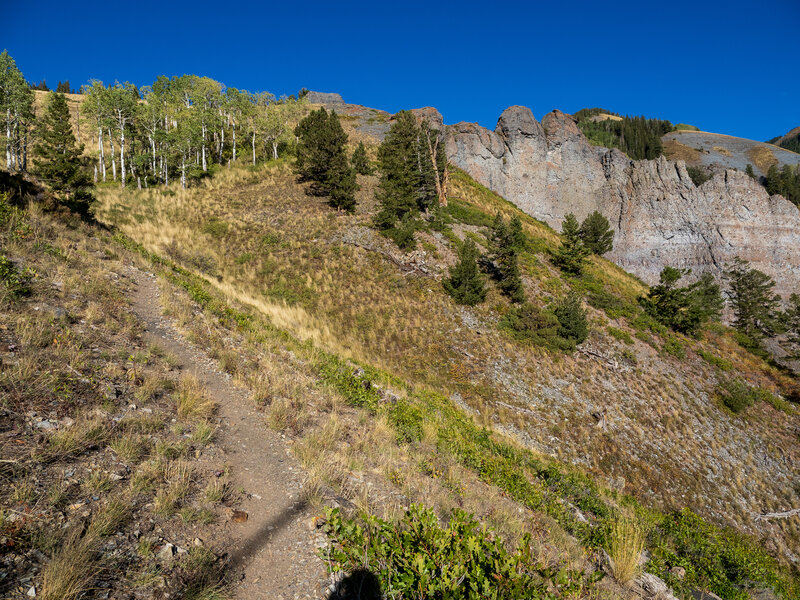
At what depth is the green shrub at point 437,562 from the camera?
9.87 ft

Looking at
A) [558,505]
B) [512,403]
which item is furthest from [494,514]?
[512,403]

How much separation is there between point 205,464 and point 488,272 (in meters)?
22.5

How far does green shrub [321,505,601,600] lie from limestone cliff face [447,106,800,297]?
56.6 m

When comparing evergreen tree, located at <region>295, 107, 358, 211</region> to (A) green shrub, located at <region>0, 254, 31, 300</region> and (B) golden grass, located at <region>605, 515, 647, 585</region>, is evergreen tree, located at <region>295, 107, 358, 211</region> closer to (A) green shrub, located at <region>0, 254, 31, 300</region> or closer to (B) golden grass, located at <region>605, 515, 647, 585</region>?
(A) green shrub, located at <region>0, 254, 31, 300</region>

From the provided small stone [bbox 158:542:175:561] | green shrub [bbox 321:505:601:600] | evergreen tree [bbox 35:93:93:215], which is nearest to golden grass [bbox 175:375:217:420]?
small stone [bbox 158:542:175:561]

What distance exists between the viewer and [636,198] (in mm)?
53656

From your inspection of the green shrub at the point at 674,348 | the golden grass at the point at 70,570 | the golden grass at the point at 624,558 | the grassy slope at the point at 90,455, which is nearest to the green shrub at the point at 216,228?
the grassy slope at the point at 90,455

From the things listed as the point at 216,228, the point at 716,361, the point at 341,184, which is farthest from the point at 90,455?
the point at 716,361

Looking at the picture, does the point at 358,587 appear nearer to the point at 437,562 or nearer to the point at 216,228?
the point at 437,562

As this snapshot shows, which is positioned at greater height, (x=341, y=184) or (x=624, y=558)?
(x=341, y=184)

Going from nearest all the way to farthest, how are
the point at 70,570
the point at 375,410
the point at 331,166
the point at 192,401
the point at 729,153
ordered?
the point at 70,570, the point at 192,401, the point at 375,410, the point at 331,166, the point at 729,153

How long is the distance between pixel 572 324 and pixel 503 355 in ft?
17.3

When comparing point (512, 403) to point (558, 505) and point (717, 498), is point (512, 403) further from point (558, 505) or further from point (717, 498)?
point (717, 498)

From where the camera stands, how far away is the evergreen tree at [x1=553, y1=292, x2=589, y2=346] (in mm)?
19531
